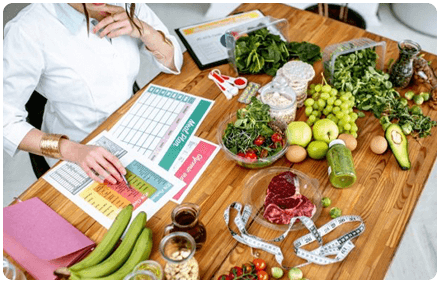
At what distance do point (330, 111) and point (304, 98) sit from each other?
0.44 feet

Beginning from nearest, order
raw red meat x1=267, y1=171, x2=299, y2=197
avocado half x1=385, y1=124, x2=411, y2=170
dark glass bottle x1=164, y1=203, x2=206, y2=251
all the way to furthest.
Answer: dark glass bottle x1=164, y1=203, x2=206, y2=251
raw red meat x1=267, y1=171, x2=299, y2=197
avocado half x1=385, y1=124, x2=411, y2=170

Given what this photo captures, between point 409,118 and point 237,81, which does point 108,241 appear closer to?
point 237,81

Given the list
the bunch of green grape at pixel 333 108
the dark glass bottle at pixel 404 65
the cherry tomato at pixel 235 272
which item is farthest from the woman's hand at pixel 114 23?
the dark glass bottle at pixel 404 65

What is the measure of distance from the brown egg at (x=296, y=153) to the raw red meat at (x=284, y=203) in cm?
12

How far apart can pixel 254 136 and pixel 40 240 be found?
808 millimetres

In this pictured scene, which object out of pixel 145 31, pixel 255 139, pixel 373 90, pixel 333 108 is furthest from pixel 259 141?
pixel 145 31

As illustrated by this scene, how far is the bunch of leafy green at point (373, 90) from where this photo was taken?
5.01 ft

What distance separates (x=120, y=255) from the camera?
115 centimetres

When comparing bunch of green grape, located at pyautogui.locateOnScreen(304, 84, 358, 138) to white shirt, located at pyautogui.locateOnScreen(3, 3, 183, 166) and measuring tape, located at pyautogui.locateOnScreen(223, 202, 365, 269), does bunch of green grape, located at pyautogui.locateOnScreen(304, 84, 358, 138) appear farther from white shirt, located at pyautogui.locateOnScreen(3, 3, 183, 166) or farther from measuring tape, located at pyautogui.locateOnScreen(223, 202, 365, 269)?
white shirt, located at pyautogui.locateOnScreen(3, 3, 183, 166)

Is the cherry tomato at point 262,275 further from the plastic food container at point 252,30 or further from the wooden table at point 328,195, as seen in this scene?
the plastic food container at point 252,30

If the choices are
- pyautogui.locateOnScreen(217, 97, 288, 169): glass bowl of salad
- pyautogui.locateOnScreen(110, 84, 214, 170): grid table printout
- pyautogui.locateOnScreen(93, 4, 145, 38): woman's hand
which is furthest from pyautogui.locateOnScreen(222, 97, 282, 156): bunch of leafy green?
pyautogui.locateOnScreen(93, 4, 145, 38): woman's hand

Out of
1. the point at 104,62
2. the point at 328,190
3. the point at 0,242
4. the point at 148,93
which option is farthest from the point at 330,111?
the point at 0,242

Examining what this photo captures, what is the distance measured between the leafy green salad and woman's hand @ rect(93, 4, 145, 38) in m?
0.60

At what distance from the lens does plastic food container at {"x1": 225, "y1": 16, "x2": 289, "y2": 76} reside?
5.81ft
